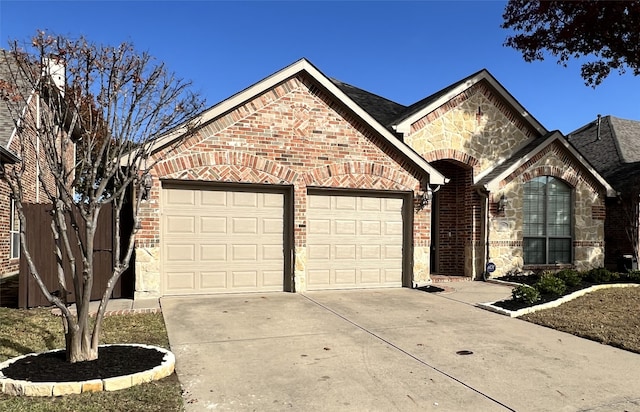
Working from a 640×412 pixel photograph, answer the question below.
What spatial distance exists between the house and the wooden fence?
677 millimetres

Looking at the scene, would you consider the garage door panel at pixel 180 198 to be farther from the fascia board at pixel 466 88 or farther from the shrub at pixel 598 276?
the shrub at pixel 598 276

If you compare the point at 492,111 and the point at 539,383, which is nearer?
the point at 539,383

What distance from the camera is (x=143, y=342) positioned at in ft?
21.3

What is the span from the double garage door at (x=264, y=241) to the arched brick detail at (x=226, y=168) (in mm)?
384

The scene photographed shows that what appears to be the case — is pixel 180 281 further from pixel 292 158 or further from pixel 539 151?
pixel 539 151

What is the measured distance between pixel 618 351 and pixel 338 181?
650 cm

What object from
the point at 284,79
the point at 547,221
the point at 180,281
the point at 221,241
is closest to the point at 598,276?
the point at 547,221

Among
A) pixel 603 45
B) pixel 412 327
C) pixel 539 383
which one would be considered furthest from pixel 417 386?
pixel 603 45

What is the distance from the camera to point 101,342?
6.42 meters

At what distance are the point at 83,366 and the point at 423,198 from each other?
29.1 feet

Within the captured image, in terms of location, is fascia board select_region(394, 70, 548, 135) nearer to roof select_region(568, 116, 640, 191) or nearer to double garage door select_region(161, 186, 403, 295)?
double garage door select_region(161, 186, 403, 295)

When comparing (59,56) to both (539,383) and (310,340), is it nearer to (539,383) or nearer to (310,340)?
(310,340)

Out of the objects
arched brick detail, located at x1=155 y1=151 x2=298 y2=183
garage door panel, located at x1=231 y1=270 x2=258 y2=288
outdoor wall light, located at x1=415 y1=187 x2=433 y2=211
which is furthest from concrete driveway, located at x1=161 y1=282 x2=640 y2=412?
outdoor wall light, located at x1=415 y1=187 x2=433 y2=211

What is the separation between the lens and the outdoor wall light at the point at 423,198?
12008mm
